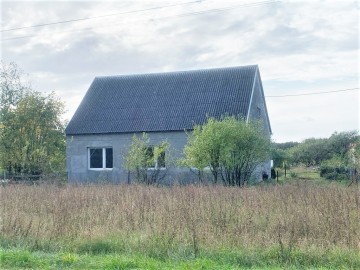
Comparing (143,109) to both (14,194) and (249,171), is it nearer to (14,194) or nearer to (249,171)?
(249,171)

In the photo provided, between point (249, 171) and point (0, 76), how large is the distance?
832 inches

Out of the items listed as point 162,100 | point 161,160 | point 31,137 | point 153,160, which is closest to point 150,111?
point 162,100

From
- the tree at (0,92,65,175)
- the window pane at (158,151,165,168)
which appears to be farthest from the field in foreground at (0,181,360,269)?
the tree at (0,92,65,175)

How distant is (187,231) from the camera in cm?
809

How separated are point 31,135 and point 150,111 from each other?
8.82 metres

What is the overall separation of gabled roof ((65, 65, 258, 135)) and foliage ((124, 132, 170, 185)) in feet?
7.86

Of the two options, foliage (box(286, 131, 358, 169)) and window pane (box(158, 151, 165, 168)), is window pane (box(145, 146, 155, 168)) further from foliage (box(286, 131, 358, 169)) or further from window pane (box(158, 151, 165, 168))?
foliage (box(286, 131, 358, 169))

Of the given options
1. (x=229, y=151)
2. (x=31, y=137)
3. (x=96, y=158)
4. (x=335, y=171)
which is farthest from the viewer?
(x=31, y=137)

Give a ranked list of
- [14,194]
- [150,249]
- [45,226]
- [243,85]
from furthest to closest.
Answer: [243,85], [14,194], [45,226], [150,249]

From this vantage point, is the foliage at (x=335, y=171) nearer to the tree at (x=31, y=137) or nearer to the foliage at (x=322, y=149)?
the foliage at (x=322, y=149)

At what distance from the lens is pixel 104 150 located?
27688 millimetres

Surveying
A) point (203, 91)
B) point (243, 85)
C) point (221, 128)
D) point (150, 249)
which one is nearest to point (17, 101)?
point (203, 91)

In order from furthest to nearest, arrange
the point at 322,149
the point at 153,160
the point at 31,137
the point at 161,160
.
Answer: the point at 322,149 → the point at 31,137 → the point at 161,160 → the point at 153,160

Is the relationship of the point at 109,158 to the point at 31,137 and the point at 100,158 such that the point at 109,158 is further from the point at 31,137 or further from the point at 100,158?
the point at 31,137
